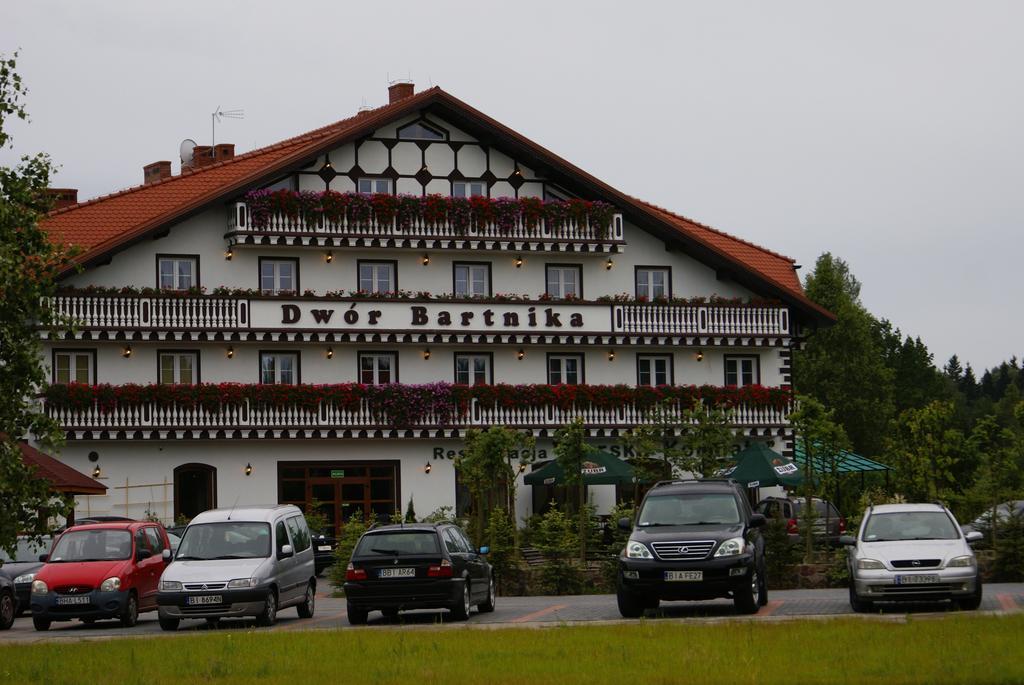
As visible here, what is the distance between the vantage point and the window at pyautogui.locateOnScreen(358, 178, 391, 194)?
2112 inches

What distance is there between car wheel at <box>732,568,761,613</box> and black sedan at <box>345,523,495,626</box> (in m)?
4.27

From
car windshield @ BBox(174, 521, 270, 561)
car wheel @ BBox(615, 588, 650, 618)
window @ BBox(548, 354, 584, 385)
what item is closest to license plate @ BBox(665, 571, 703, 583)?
car wheel @ BBox(615, 588, 650, 618)

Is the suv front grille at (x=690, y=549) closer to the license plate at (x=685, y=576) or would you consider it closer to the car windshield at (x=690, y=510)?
the license plate at (x=685, y=576)

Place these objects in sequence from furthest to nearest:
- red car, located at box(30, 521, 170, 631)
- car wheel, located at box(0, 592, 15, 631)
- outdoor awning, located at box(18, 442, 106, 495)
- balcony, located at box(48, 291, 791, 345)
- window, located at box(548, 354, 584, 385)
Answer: window, located at box(548, 354, 584, 385) < balcony, located at box(48, 291, 791, 345) < outdoor awning, located at box(18, 442, 106, 495) < car wheel, located at box(0, 592, 15, 631) < red car, located at box(30, 521, 170, 631)

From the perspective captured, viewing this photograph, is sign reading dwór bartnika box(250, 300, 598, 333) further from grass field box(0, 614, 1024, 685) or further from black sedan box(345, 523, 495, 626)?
grass field box(0, 614, 1024, 685)

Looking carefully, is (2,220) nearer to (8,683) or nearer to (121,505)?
(8,683)

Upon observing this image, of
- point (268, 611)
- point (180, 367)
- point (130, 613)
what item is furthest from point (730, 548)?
point (180, 367)

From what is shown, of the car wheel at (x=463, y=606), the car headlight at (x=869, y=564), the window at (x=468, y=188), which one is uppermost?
the window at (x=468, y=188)

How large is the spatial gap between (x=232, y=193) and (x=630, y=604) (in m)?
29.1

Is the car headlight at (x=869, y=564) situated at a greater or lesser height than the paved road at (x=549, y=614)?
greater

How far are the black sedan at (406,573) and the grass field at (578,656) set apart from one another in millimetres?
3059

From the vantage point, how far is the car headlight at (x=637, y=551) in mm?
24797

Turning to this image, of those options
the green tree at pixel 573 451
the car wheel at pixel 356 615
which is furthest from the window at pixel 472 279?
the car wheel at pixel 356 615

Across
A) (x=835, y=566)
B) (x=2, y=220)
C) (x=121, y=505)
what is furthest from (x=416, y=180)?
(x=2, y=220)
